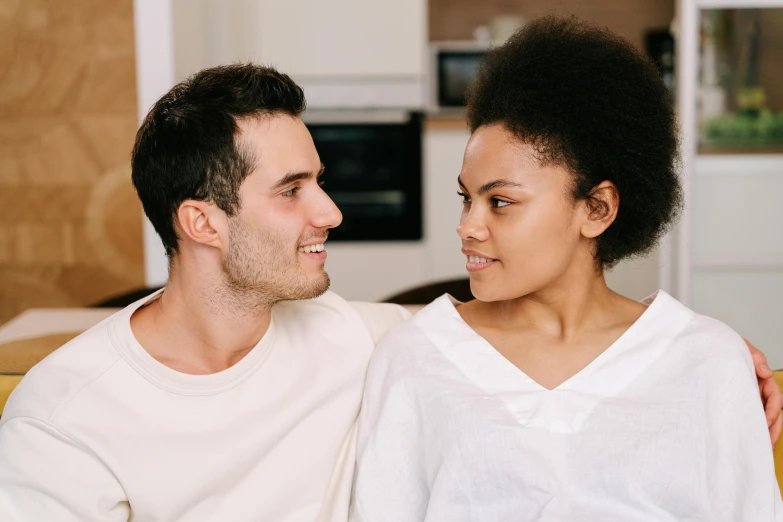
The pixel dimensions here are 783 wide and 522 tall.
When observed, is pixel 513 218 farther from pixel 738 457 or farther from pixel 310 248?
pixel 738 457

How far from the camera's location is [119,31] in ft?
10.7

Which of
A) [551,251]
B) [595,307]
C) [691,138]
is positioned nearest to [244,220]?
[551,251]

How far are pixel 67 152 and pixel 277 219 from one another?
2.29m

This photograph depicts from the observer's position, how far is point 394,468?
1.38 meters

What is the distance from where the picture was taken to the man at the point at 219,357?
1.31 meters

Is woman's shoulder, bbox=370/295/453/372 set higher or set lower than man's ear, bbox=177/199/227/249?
lower

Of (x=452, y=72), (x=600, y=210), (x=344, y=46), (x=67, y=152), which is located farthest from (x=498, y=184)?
(x=452, y=72)

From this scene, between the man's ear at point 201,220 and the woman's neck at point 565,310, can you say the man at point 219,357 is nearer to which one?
the man's ear at point 201,220

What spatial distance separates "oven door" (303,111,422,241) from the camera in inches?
173

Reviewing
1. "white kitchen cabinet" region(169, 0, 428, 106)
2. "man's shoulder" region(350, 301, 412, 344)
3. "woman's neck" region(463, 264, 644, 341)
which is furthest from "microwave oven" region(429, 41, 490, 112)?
"woman's neck" region(463, 264, 644, 341)

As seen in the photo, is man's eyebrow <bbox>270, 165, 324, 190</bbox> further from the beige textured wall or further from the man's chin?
the beige textured wall

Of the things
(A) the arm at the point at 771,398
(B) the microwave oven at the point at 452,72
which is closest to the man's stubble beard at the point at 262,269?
(A) the arm at the point at 771,398

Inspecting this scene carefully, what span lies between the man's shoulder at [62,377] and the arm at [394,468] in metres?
0.42

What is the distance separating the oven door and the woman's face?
9.84ft
